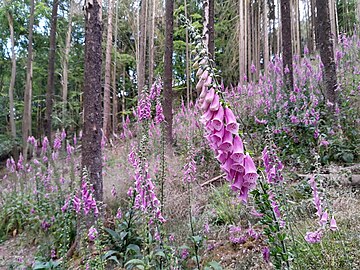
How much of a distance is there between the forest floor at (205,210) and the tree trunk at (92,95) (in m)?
1.31

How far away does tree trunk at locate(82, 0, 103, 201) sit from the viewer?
15.4 ft

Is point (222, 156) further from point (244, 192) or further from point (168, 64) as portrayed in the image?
point (168, 64)

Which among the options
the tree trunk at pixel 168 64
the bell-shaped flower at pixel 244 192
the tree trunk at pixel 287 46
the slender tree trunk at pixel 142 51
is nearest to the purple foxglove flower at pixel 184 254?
the bell-shaped flower at pixel 244 192

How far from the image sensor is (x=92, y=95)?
473 cm

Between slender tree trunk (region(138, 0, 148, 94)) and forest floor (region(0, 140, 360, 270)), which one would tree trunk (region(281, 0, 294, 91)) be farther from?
slender tree trunk (region(138, 0, 148, 94))

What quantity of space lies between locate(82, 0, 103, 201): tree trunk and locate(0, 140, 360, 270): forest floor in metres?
1.31

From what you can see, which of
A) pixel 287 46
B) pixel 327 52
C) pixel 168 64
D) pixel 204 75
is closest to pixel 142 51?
pixel 168 64

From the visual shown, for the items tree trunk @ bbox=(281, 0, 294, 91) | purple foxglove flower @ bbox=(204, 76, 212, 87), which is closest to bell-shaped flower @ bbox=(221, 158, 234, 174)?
purple foxglove flower @ bbox=(204, 76, 212, 87)

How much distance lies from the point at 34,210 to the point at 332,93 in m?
6.58

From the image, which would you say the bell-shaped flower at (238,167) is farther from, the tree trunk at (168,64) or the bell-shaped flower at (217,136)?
the tree trunk at (168,64)

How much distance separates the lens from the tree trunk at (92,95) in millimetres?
4688

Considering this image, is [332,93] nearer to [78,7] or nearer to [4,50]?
[78,7]

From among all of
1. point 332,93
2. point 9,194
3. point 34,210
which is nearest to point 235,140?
point 332,93

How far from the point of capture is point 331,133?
5590 mm
